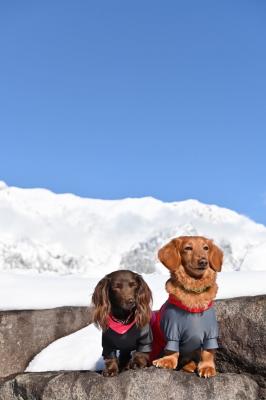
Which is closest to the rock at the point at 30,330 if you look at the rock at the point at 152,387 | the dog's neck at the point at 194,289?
the rock at the point at 152,387

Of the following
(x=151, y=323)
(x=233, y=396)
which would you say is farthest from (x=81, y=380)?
(x=233, y=396)

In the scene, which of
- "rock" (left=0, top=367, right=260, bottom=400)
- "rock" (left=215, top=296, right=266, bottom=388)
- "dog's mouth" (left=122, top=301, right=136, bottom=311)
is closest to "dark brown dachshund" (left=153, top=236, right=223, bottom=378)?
"rock" (left=0, top=367, right=260, bottom=400)

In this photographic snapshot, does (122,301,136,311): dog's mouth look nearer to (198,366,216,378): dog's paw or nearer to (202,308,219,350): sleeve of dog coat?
(202,308,219,350): sleeve of dog coat

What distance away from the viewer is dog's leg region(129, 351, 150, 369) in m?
5.77

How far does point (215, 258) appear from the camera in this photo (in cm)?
564

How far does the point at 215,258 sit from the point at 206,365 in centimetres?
98

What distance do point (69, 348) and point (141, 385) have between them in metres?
1.98

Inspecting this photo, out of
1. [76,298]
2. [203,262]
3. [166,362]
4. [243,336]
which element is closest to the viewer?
[203,262]

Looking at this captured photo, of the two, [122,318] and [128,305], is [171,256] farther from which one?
[122,318]

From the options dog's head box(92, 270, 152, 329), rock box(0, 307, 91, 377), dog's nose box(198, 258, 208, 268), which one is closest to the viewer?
dog's nose box(198, 258, 208, 268)

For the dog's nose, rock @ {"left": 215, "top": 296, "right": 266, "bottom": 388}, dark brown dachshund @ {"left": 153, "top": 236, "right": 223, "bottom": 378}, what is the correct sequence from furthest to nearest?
rock @ {"left": 215, "top": 296, "right": 266, "bottom": 388}, dark brown dachshund @ {"left": 153, "top": 236, "right": 223, "bottom": 378}, the dog's nose

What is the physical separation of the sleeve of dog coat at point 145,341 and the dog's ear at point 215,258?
34.7 inches

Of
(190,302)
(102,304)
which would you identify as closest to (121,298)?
(102,304)

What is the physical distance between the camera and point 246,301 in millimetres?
6629
